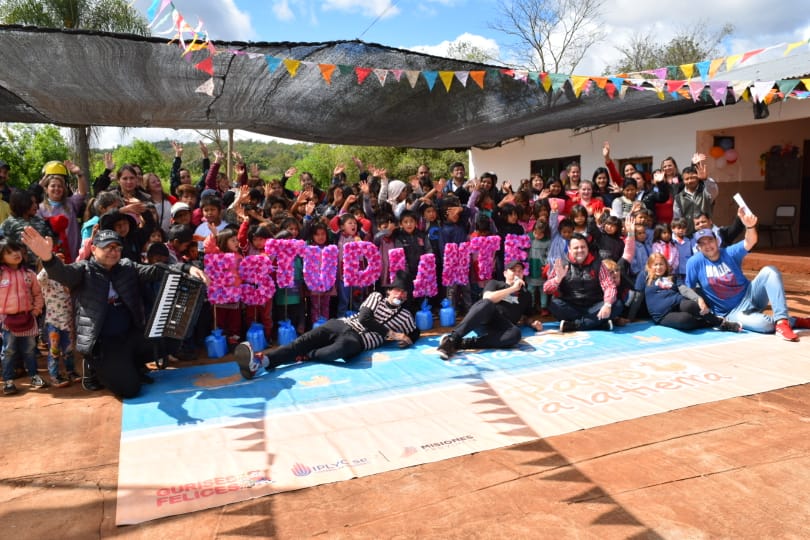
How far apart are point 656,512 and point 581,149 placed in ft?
40.1

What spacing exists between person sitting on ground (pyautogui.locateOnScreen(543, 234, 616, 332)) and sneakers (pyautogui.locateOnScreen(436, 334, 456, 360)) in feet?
5.21

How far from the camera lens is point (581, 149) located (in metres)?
13.7

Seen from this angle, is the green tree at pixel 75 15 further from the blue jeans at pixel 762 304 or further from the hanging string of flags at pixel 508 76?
the blue jeans at pixel 762 304

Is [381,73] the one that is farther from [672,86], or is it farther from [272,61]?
[672,86]

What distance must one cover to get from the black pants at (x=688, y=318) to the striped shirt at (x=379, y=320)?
115 inches

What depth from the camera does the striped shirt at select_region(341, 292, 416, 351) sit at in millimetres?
5438

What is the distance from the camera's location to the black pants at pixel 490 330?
5.57 meters

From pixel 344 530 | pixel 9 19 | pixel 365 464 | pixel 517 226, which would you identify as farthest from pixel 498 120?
pixel 9 19

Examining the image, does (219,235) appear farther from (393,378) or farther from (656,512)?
(656,512)

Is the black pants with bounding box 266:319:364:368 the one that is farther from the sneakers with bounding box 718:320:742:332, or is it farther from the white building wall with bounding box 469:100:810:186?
the white building wall with bounding box 469:100:810:186

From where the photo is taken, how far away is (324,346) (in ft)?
17.4

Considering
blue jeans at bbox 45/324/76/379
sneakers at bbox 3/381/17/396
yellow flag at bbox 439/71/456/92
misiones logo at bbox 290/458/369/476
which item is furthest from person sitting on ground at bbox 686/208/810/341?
sneakers at bbox 3/381/17/396

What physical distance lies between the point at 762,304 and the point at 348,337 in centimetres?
453

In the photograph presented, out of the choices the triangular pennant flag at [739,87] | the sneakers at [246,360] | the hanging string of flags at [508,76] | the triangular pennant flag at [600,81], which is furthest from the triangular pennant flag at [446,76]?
the triangular pennant flag at [739,87]
